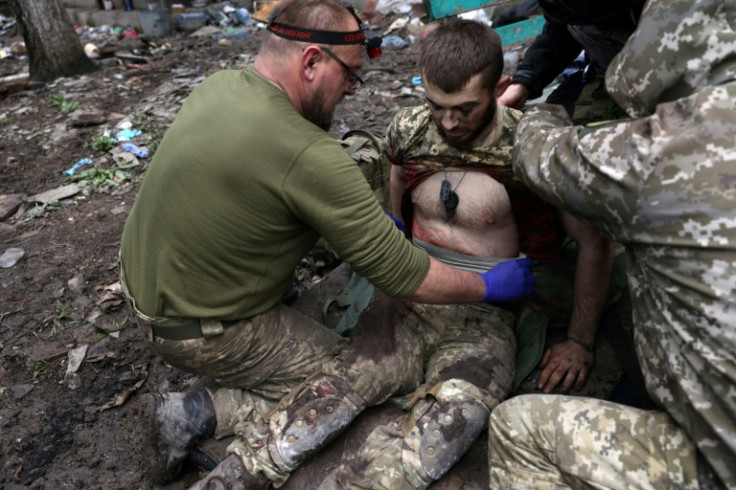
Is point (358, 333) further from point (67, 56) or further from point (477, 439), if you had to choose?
point (67, 56)

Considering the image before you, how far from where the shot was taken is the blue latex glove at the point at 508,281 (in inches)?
101

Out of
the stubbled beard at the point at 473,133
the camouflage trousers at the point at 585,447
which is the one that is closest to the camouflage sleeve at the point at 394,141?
the stubbled beard at the point at 473,133

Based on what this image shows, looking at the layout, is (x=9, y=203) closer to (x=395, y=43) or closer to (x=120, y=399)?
(x=120, y=399)

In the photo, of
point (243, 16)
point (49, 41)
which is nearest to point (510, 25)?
point (243, 16)

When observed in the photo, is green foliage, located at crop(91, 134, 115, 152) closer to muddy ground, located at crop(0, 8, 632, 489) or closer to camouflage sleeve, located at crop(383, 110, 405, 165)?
muddy ground, located at crop(0, 8, 632, 489)

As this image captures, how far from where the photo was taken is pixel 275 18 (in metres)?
2.26

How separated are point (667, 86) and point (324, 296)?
2.23 m

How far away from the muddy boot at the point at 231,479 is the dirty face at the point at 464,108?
1.73 m

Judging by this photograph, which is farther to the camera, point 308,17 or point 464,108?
point 464,108

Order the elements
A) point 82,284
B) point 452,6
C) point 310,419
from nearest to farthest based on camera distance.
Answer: point 310,419 → point 82,284 → point 452,6

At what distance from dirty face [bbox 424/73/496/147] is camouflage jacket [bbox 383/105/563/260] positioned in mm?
96

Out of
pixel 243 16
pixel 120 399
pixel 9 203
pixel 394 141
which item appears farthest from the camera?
pixel 243 16

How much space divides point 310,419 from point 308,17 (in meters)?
1.64

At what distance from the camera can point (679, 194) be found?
151 cm
